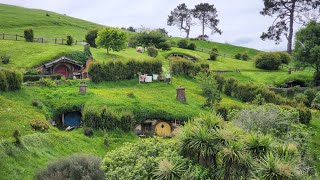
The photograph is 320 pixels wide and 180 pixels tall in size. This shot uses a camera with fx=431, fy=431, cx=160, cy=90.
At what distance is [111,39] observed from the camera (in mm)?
73500

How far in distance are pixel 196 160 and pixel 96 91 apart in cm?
3053

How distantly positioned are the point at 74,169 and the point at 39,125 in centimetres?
1143

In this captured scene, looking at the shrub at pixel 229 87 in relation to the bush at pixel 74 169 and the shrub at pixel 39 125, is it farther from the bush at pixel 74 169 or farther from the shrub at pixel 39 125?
the bush at pixel 74 169

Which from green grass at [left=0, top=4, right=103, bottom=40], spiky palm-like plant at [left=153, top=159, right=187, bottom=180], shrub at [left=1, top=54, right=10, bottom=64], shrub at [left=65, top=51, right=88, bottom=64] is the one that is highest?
green grass at [left=0, top=4, right=103, bottom=40]

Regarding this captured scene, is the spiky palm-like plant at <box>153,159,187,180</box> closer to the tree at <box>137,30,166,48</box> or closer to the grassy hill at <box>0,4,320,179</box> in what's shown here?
the grassy hill at <box>0,4,320,179</box>

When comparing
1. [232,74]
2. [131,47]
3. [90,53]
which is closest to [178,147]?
[90,53]

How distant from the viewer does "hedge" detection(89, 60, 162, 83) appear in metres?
56.0

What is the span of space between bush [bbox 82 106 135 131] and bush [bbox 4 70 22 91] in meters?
8.27

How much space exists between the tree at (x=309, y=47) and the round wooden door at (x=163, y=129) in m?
39.9

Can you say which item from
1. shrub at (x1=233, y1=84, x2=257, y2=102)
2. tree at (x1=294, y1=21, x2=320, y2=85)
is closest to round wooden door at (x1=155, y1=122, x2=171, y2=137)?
shrub at (x1=233, y1=84, x2=257, y2=102)

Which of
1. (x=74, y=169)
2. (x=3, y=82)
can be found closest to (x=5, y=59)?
(x=3, y=82)

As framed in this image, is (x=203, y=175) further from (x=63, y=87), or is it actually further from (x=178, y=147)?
(x=63, y=87)

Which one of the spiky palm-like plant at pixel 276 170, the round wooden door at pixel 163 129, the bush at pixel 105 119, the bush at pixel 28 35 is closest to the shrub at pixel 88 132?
the bush at pixel 105 119

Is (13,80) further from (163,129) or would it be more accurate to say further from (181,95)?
(181,95)
